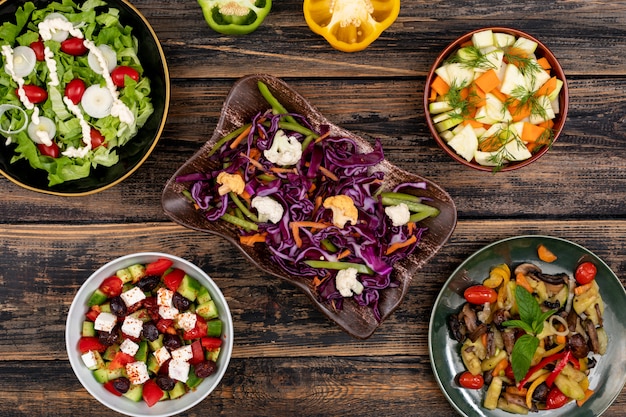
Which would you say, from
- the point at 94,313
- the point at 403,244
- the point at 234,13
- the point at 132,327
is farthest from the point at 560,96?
the point at 94,313

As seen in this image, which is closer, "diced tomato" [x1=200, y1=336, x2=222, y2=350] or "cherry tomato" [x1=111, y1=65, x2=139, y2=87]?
"cherry tomato" [x1=111, y1=65, x2=139, y2=87]

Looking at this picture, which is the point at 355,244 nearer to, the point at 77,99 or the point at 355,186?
the point at 355,186

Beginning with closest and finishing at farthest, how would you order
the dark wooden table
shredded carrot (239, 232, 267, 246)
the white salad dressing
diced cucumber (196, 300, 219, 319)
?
the white salad dressing < shredded carrot (239, 232, 267, 246) < diced cucumber (196, 300, 219, 319) < the dark wooden table

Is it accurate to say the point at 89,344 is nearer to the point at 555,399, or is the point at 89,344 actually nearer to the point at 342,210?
the point at 342,210

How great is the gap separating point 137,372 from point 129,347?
0.35 ft

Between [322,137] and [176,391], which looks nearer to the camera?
[322,137]

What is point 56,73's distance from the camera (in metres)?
2.32

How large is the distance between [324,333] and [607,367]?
125 centimetres

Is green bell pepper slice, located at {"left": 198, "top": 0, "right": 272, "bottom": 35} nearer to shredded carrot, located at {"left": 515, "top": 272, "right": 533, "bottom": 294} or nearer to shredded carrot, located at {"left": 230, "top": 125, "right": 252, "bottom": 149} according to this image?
shredded carrot, located at {"left": 230, "top": 125, "right": 252, "bottom": 149}

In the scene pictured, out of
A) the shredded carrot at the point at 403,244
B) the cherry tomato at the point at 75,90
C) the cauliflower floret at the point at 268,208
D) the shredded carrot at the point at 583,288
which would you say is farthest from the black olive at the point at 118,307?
the shredded carrot at the point at 583,288

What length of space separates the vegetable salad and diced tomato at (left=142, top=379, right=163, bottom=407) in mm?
1247

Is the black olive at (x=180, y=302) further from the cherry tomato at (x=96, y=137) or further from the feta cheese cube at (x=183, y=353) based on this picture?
the cherry tomato at (x=96, y=137)

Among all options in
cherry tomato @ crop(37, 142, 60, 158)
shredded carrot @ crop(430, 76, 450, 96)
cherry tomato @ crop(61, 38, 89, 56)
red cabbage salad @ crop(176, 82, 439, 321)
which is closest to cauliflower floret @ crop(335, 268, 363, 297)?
red cabbage salad @ crop(176, 82, 439, 321)

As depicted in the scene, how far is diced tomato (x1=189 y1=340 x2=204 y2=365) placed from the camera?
2.51m
